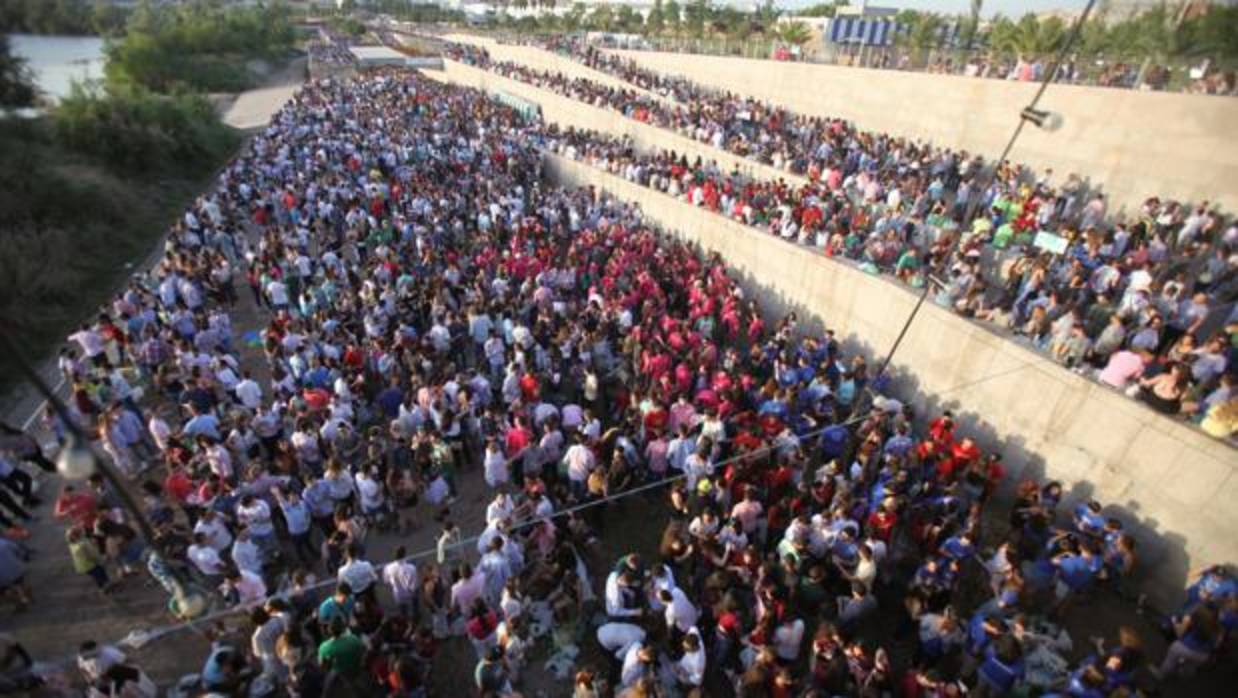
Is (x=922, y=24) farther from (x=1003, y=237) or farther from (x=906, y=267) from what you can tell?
(x=906, y=267)

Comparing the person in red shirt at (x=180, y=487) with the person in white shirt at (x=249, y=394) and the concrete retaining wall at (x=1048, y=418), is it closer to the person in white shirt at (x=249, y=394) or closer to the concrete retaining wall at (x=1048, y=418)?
the person in white shirt at (x=249, y=394)

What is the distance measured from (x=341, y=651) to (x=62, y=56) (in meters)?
84.9

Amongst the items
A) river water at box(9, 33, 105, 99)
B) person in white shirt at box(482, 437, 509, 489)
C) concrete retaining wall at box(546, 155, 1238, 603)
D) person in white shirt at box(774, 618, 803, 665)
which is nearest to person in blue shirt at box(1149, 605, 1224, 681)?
concrete retaining wall at box(546, 155, 1238, 603)

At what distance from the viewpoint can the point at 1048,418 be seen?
9.37 m

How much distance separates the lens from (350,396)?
9.16 metres

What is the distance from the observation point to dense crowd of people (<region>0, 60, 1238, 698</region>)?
19.2 feet

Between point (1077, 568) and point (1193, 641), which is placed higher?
point (1077, 568)

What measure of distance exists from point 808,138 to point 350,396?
19417mm

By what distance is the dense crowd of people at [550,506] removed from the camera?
5863mm

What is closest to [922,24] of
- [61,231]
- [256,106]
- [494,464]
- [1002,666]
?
[494,464]

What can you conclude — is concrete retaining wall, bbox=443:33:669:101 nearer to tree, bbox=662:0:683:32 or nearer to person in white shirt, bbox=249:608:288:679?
tree, bbox=662:0:683:32

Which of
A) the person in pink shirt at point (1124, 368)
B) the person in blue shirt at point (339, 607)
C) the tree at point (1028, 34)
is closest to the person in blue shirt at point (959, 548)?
the person in pink shirt at point (1124, 368)

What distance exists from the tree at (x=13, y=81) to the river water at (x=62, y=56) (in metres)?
23.1

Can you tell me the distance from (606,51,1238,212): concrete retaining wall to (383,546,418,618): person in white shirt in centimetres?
1808
